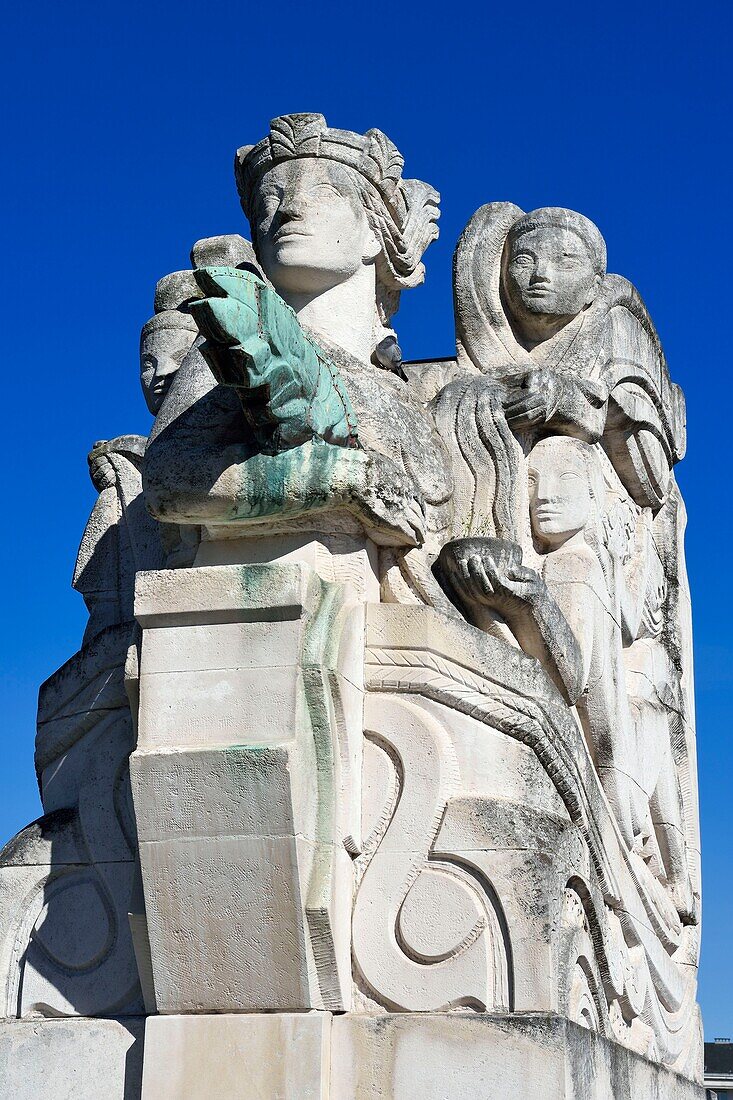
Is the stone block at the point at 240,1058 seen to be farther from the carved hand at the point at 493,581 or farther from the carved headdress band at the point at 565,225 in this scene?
the carved headdress band at the point at 565,225

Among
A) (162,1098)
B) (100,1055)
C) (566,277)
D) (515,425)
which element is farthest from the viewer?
(566,277)

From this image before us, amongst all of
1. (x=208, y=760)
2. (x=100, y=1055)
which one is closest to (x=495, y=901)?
(x=208, y=760)

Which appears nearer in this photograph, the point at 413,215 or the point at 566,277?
the point at 413,215

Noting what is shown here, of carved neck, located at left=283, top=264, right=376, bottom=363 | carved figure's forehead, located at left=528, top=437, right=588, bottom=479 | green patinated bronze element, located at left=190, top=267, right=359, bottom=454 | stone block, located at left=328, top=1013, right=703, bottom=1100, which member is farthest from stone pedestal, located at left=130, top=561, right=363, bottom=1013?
carved figure's forehead, located at left=528, top=437, right=588, bottom=479

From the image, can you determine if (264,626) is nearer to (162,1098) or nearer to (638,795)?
(162,1098)

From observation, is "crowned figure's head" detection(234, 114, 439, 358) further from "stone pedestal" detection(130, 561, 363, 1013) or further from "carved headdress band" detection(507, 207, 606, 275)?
"stone pedestal" detection(130, 561, 363, 1013)

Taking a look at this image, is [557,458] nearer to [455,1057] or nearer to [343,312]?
[343,312]

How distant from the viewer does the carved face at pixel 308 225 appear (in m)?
6.86

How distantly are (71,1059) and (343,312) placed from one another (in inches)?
128

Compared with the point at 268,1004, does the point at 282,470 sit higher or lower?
higher

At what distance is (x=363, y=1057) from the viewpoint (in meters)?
5.63

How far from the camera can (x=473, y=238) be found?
8094 millimetres

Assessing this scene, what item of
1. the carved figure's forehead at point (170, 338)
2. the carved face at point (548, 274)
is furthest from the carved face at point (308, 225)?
the carved face at point (548, 274)

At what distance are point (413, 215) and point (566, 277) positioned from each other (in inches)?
37.8
